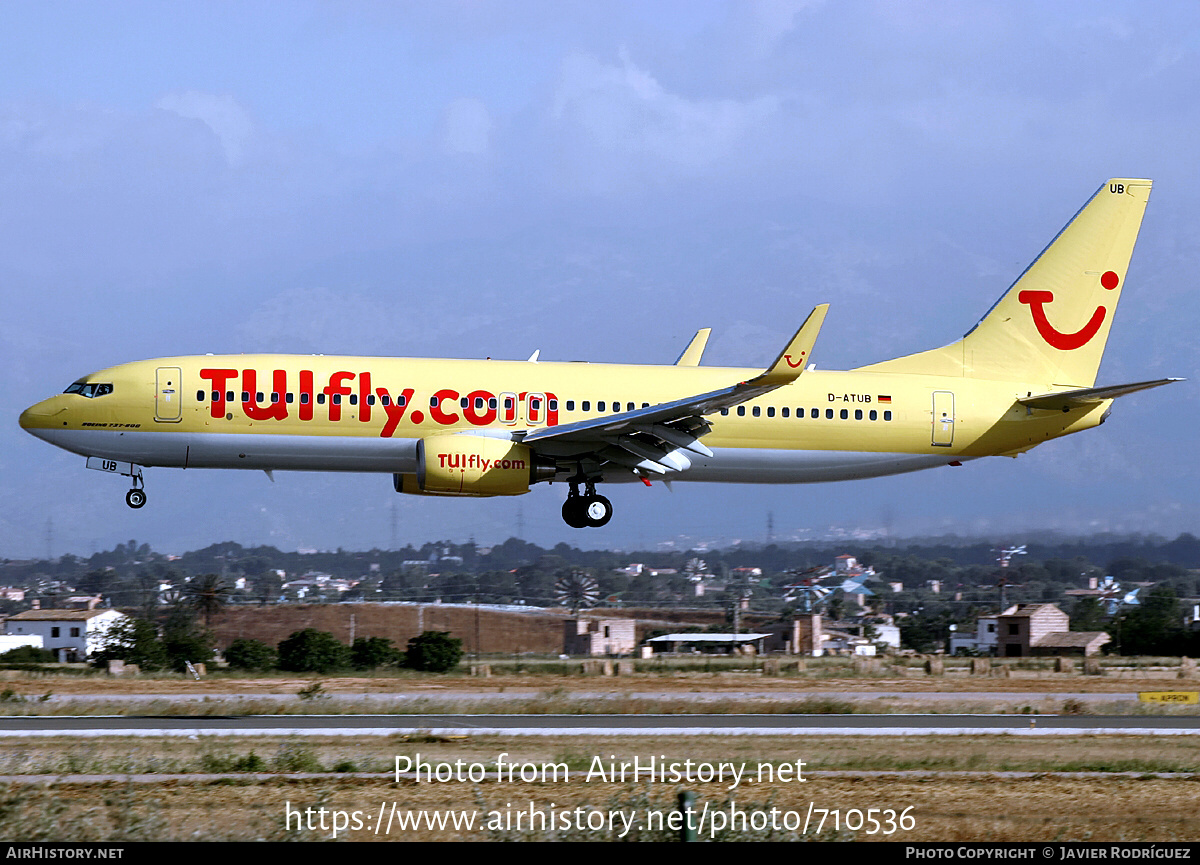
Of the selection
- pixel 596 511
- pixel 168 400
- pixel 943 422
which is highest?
pixel 168 400

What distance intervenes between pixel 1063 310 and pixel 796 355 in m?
14.9

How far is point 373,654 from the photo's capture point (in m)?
56.3

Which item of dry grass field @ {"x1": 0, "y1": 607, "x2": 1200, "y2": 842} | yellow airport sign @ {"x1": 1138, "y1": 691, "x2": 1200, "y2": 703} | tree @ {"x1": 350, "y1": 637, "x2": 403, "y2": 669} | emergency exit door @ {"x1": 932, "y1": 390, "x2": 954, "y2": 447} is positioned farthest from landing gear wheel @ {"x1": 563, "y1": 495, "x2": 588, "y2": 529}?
tree @ {"x1": 350, "y1": 637, "x2": 403, "y2": 669}

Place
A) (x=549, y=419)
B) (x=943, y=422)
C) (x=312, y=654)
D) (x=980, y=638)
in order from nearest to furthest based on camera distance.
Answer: (x=549, y=419) < (x=943, y=422) < (x=312, y=654) < (x=980, y=638)

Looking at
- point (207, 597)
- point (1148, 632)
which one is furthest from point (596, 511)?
A: point (207, 597)

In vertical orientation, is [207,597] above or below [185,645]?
above

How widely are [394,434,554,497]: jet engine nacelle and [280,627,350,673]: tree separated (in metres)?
20.0

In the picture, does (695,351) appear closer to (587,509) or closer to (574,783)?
(587,509)

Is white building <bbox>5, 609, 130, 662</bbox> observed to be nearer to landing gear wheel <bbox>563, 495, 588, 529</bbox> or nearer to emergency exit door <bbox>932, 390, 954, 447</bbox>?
landing gear wheel <bbox>563, 495, 588, 529</bbox>

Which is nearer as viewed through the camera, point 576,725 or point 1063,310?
point 576,725

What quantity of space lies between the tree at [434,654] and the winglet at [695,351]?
16356mm
